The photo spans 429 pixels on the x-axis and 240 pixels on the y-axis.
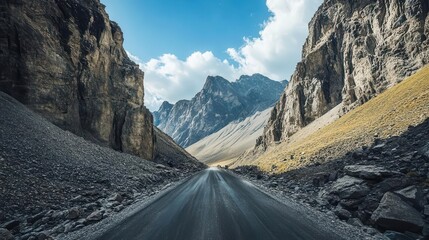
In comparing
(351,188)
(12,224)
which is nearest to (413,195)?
(351,188)

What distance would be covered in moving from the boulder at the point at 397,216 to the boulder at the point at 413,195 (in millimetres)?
377

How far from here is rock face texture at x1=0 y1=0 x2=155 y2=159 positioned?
3247 cm

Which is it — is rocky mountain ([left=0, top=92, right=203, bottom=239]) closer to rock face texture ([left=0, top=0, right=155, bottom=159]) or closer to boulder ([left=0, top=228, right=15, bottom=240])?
boulder ([left=0, top=228, right=15, bottom=240])

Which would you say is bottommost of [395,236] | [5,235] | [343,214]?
[5,235]

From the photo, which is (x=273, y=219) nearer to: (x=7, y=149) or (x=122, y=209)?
(x=122, y=209)

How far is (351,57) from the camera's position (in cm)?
10362

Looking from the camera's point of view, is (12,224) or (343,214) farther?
(343,214)

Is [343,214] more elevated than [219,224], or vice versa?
[343,214]

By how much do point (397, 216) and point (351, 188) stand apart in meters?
4.27

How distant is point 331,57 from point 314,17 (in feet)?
126

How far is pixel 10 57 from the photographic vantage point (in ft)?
104

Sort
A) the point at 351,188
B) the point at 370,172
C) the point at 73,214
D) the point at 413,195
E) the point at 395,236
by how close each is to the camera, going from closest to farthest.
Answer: the point at 395,236 → the point at 413,195 → the point at 73,214 → the point at 351,188 → the point at 370,172

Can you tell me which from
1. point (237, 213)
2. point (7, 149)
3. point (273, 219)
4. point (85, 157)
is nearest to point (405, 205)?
point (273, 219)

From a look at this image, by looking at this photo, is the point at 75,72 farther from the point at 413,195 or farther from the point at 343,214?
the point at 413,195
